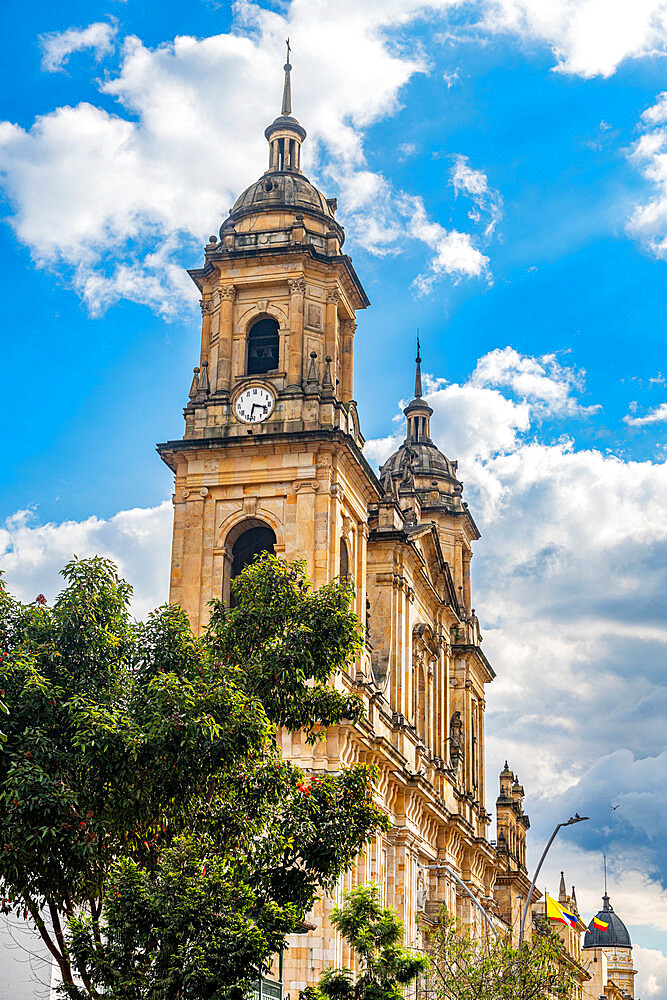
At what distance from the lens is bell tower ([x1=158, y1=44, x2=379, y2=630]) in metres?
43.2

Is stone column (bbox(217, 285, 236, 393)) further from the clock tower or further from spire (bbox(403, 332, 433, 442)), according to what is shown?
spire (bbox(403, 332, 433, 442))

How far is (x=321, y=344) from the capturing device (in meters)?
46.2

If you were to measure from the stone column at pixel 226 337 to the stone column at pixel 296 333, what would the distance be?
79.5 inches

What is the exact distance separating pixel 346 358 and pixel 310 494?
291 inches

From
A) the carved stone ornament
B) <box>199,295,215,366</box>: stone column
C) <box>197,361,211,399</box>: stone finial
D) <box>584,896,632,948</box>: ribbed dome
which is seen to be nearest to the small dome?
<box>199,295,215,366</box>: stone column

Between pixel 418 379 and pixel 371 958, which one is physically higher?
pixel 418 379

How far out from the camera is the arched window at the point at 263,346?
4662cm

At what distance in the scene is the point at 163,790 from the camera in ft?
72.3

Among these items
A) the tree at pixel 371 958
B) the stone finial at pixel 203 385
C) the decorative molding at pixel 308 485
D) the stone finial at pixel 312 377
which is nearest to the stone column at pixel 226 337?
the stone finial at pixel 203 385

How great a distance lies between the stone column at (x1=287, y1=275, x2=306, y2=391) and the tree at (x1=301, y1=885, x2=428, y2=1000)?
71.8 feet

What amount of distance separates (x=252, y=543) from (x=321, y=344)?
7.02 m

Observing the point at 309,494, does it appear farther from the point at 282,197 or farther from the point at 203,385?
the point at 282,197

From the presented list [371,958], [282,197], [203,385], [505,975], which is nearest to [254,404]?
[203,385]

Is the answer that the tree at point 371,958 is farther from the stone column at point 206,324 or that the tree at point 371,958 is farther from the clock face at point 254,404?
the stone column at point 206,324
